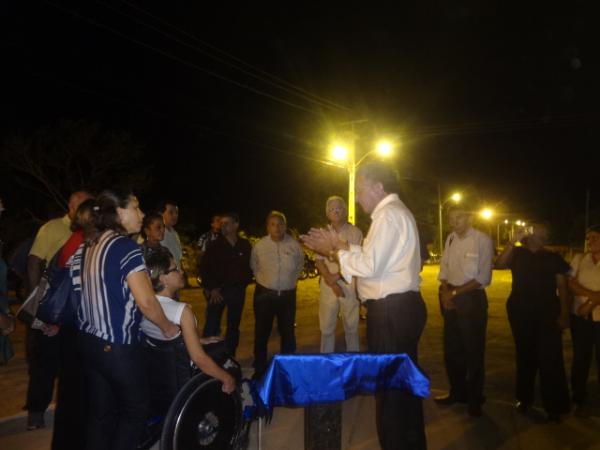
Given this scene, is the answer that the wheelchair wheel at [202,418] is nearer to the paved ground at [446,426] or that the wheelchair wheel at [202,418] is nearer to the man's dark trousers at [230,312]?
the paved ground at [446,426]

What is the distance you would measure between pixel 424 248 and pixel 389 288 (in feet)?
5.16

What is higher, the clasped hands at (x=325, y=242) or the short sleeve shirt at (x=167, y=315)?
the clasped hands at (x=325, y=242)

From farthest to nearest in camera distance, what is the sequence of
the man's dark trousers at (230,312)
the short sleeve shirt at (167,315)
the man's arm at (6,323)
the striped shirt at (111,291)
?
the man's dark trousers at (230,312)
the man's arm at (6,323)
the short sleeve shirt at (167,315)
the striped shirt at (111,291)

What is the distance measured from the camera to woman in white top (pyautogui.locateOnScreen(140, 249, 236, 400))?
130 inches

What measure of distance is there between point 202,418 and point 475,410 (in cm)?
280

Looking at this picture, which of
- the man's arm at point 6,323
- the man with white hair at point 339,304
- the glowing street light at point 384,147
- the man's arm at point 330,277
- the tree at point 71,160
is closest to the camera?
the man's arm at point 6,323

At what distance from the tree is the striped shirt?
16.8 m

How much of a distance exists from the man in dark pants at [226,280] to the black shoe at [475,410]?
9.28 ft

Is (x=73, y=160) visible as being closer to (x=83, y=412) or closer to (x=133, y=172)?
(x=133, y=172)

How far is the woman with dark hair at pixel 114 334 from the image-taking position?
9.75 ft

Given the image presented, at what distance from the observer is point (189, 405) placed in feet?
10.5

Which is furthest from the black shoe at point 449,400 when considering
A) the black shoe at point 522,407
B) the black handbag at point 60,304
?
the black handbag at point 60,304

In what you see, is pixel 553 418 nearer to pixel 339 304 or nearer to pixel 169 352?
pixel 339 304

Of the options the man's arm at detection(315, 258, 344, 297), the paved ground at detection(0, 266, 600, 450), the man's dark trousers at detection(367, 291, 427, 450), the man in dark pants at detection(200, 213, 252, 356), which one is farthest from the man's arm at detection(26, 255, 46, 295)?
the man's dark trousers at detection(367, 291, 427, 450)
